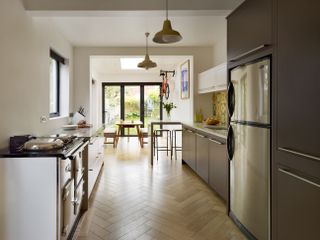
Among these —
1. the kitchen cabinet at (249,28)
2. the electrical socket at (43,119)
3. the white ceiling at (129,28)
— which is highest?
the white ceiling at (129,28)

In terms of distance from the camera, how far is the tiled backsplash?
5.10 meters

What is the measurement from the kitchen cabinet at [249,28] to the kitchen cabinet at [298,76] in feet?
0.47

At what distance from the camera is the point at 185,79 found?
267 inches

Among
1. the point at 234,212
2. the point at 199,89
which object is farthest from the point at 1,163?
the point at 199,89

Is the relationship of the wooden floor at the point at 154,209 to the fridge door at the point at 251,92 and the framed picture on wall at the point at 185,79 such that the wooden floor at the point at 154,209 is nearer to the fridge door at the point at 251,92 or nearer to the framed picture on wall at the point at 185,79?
the fridge door at the point at 251,92

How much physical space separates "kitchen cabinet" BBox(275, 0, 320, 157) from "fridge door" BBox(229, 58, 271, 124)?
18 centimetres

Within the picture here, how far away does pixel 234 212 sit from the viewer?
2727 mm

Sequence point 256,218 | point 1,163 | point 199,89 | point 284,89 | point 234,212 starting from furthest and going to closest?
point 199,89
point 234,212
point 256,218
point 1,163
point 284,89

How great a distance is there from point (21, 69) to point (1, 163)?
3.91ft

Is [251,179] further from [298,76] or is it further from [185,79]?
[185,79]

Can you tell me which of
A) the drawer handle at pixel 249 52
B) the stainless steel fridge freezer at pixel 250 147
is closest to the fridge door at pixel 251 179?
the stainless steel fridge freezer at pixel 250 147

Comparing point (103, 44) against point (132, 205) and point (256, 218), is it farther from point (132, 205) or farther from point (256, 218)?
point (256, 218)

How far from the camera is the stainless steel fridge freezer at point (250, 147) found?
2.07 meters

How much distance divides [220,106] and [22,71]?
12.2 ft
